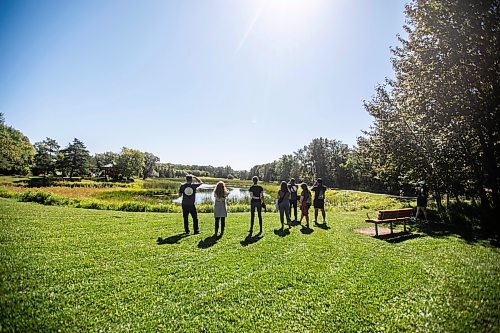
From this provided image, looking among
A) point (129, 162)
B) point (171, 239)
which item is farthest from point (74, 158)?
point (171, 239)

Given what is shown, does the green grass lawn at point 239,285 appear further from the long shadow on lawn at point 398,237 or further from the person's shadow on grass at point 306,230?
the person's shadow on grass at point 306,230

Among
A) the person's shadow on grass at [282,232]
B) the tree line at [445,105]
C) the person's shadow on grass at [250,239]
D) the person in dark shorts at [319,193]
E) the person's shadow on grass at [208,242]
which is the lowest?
the person's shadow on grass at [282,232]

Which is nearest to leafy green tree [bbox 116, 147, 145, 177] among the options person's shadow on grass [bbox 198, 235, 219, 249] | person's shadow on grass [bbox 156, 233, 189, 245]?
person's shadow on grass [bbox 156, 233, 189, 245]

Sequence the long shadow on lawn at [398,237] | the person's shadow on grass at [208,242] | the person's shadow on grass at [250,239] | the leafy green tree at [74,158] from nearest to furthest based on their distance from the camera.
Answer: the person's shadow on grass at [208,242] → the person's shadow on grass at [250,239] → the long shadow on lawn at [398,237] → the leafy green tree at [74,158]

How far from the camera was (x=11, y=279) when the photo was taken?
5098 mm

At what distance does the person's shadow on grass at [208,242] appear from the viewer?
8539 millimetres

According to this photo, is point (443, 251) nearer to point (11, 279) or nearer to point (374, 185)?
point (11, 279)

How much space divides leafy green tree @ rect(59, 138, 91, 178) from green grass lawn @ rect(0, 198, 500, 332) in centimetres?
7145

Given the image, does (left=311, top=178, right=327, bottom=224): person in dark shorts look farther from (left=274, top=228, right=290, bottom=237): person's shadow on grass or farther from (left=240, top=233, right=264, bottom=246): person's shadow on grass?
(left=240, top=233, right=264, bottom=246): person's shadow on grass

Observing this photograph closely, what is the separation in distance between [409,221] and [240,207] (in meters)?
13.3

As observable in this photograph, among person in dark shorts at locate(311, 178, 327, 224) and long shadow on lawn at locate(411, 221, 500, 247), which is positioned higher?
person in dark shorts at locate(311, 178, 327, 224)

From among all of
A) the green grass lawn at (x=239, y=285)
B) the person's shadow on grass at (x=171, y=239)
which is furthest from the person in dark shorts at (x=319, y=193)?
the person's shadow on grass at (x=171, y=239)

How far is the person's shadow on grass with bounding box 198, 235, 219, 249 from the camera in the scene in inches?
336

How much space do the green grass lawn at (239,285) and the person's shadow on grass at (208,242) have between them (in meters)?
0.07
